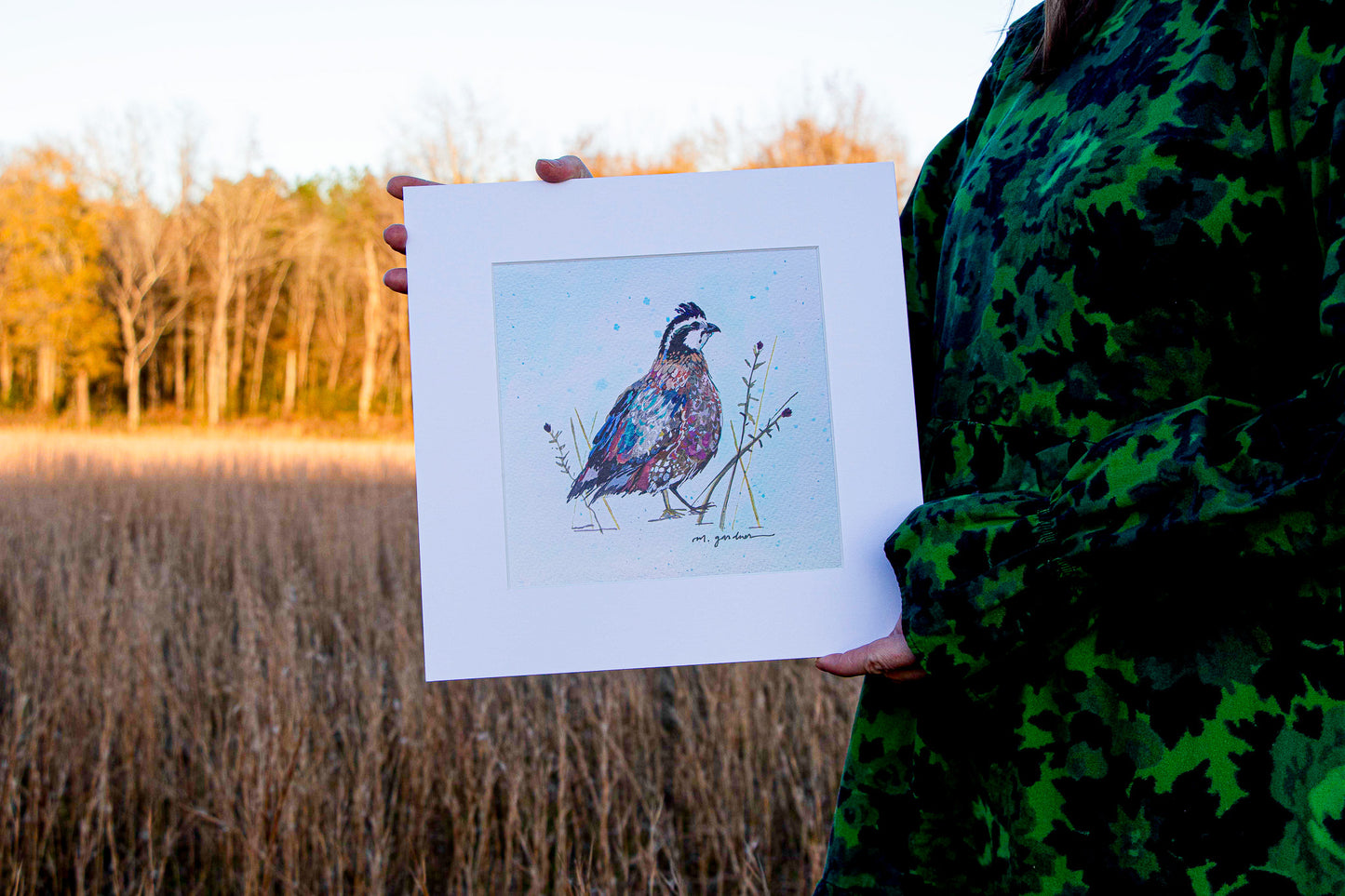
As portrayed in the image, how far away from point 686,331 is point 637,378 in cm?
7

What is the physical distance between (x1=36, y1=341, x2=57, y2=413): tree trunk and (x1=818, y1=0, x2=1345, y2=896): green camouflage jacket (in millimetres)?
22109

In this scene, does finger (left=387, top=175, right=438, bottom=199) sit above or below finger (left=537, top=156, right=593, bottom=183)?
above

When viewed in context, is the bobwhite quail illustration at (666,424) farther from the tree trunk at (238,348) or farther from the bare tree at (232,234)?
the tree trunk at (238,348)

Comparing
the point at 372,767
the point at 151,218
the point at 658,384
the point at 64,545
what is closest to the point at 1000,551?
the point at 658,384

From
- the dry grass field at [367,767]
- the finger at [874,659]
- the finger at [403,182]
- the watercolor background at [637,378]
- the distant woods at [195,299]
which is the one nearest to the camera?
the finger at [874,659]

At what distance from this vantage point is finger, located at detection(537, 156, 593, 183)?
2.56 ft

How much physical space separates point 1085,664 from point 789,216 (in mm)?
478

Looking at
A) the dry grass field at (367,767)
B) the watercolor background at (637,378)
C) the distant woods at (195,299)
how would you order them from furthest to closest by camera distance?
the distant woods at (195,299), the dry grass field at (367,767), the watercolor background at (637,378)

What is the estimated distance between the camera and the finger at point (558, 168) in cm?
78

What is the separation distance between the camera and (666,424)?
805 millimetres

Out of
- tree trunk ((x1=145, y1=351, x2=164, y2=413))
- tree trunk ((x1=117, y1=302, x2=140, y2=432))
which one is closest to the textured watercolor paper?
tree trunk ((x1=117, y1=302, x2=140, y2=432))

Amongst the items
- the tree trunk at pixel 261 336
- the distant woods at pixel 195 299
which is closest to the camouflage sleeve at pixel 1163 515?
the distant woods at pixel 195 299

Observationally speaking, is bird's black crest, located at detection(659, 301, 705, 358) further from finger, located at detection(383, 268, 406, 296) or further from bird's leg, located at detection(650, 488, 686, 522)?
finger, located at detection(383, 268, 406, 296)
